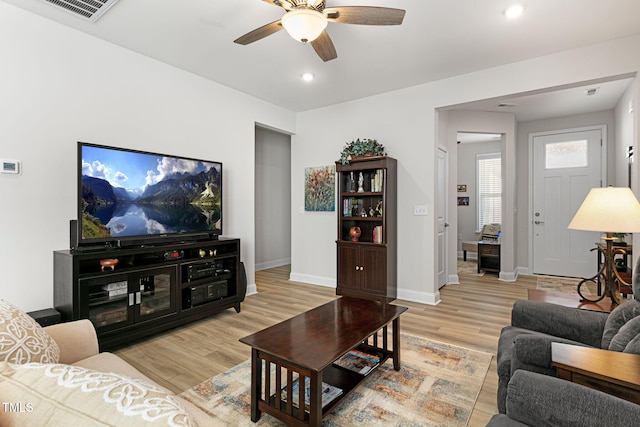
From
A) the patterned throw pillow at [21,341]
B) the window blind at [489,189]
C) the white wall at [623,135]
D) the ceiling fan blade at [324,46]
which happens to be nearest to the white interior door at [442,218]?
the white wall at [623,135]

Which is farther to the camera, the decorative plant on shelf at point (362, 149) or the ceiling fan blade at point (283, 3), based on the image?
the decorative plant on shelf at point (362, 149)

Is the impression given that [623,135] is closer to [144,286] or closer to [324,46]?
[324,46]

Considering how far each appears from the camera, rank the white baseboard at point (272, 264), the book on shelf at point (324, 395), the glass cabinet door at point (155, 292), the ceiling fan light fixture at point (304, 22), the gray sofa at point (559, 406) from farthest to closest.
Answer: the white baseboard at point (272, 264) → the glass cabinet door at point (155, 292) → the ceiling fan light fixture at point (304, 22) → the book on shelf at point (324, 395) → the gray sofa at point (559, 406)

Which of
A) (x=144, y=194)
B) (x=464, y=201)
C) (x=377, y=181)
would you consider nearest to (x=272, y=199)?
(x=377, y=181)

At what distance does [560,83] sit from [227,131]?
3925mm

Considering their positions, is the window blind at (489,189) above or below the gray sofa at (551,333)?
above

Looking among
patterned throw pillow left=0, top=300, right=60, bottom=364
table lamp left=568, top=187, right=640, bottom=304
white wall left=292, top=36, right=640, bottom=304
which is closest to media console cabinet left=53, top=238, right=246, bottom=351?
patterned throw pillow left=0, top=300, right=60, bottom=364

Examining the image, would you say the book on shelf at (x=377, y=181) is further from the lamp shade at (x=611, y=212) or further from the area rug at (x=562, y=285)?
the area rug at (x=562, y=285)

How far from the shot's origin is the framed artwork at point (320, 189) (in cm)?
499

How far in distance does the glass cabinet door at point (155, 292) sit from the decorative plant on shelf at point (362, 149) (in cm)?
265

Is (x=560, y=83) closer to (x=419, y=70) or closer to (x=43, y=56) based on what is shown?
(x=419, y=70)

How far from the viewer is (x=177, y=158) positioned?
3365 millimetres

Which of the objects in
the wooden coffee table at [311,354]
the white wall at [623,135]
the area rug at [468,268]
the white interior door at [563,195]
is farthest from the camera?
the area rug at [468,268]

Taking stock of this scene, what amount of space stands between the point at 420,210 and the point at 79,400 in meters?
4.10
